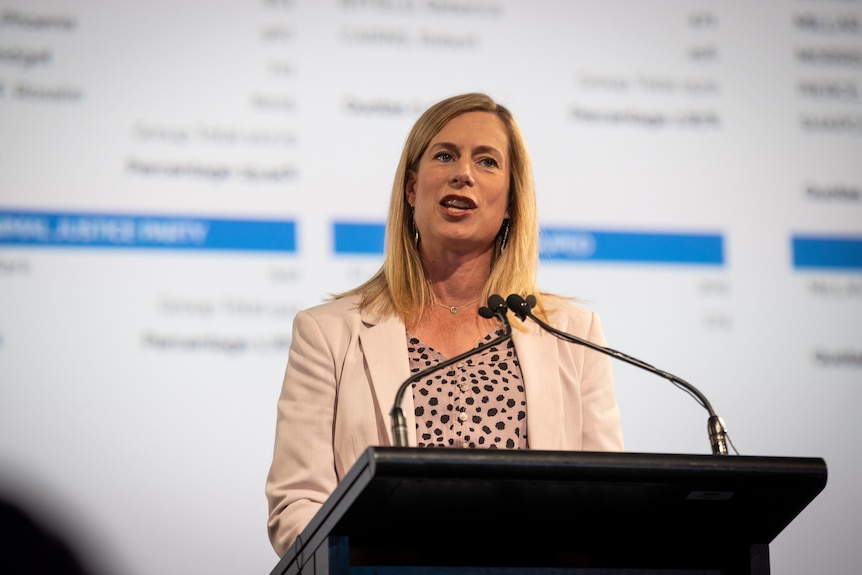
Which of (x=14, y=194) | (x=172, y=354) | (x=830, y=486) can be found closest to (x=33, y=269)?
(x=14, y=194)

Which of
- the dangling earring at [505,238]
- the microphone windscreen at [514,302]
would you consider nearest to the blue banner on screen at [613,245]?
the dangling earring at [505,238]

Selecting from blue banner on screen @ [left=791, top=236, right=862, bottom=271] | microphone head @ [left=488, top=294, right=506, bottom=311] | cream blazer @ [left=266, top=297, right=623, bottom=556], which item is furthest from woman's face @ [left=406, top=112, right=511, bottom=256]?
blue banner on screen @ [left=791, top=236, right=862, bottom=271]

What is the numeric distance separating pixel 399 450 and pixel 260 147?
2222 millimetres

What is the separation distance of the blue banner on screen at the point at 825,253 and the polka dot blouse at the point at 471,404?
1745mm

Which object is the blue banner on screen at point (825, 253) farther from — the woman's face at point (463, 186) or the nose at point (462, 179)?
the nose at point (462, 179)

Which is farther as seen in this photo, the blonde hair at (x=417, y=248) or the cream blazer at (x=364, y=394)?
the blonde hair at (x=417, y=248)

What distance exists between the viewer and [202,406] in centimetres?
342

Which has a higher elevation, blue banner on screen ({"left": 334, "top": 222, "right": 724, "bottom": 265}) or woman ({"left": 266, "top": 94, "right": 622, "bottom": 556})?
blue banner on screen ({"left": 334, "top": 222, "right": 724, "bottom": 265})

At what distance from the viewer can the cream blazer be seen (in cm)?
241

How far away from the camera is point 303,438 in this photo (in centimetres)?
243

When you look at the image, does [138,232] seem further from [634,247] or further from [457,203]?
[634,247]

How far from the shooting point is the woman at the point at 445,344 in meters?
2.45

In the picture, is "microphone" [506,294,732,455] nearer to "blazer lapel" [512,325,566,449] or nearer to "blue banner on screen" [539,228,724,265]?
"blazer lapel" [512,325,566,449]

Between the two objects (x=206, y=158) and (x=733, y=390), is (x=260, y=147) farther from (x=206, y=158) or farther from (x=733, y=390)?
(x=733, y=390)
